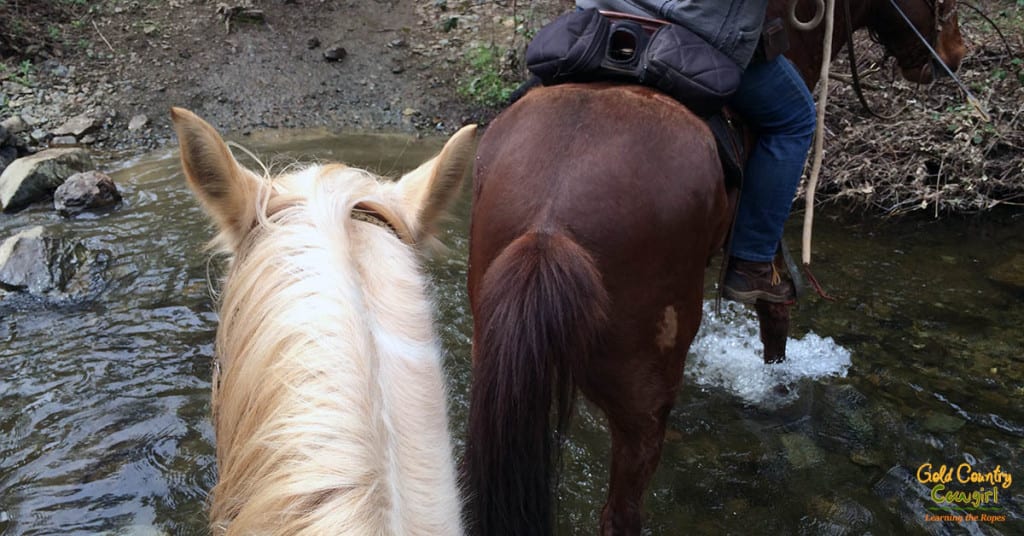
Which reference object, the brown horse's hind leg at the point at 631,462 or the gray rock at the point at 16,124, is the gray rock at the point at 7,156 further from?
the brown horse's hind leg at the point at 631,462

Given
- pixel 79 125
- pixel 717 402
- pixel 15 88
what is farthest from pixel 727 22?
pixel 15 88

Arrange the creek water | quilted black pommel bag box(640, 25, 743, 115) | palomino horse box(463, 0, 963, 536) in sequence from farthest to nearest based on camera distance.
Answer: the creek water → quilted black pommel bag box(640, 25, 743, 115) → palomino horse box(463, 0, 963, 536)

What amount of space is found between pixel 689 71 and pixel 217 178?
4.97 ft

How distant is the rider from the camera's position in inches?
93.4

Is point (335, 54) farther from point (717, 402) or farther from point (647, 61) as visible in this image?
point (647, 61)

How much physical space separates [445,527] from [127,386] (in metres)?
3.39

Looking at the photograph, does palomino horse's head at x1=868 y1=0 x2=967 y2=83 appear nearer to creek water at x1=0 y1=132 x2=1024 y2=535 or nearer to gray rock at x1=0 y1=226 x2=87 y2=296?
creek water at x1=0 y1=132 x2=1024 y2=535

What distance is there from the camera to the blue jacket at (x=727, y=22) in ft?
7.76

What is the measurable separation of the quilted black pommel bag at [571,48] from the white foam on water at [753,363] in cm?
227

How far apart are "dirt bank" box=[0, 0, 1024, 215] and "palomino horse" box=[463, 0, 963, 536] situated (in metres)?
4.37

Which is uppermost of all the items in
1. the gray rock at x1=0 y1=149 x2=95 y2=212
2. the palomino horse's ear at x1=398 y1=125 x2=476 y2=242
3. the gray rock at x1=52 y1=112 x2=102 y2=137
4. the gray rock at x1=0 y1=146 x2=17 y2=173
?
the palomino horse's ear at x1=398 y1=125 x2=476 y2=242

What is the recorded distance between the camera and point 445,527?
1.06 metres

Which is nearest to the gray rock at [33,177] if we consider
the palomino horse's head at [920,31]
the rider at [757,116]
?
the rider at [757,116]

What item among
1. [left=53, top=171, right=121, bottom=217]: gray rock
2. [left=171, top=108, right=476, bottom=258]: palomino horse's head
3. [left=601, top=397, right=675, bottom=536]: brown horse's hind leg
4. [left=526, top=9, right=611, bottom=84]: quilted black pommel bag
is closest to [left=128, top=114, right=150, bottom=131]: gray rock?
[left=53, top=171, right=121, bottom=217]: gray rock
